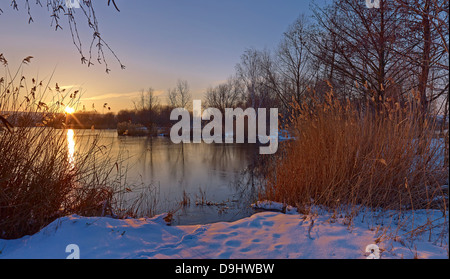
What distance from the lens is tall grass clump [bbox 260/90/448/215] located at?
14.2 ft

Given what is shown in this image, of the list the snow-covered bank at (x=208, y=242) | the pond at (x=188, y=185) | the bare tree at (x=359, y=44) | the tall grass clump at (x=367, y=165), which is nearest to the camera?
the snow-covered bank at (x=208, y=242)

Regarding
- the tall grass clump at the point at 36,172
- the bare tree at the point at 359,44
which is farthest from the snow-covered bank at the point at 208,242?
the bare tree at the point at 359,44

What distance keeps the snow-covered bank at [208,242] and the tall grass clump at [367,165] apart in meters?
0.87

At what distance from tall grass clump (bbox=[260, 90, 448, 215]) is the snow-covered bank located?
874 millimetres

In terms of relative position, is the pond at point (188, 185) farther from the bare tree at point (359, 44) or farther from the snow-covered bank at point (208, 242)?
the bare tree at point (359, 44)

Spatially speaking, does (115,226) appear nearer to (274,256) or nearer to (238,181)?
(274,256)

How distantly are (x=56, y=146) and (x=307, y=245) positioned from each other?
3257mm

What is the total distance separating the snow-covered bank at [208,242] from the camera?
8.36ft

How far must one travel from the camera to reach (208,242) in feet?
10.1

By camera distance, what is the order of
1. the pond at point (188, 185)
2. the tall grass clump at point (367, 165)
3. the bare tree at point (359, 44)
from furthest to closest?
the bare tree at point (359, 44) → the pond at point (188, 185) → the tall grass clump at point (367, 165)

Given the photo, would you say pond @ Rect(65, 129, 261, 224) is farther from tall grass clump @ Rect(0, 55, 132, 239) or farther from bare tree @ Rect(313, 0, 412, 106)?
bare tree @ Rect(313, 0, 412, 106)

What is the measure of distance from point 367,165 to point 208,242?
2864 millimetres

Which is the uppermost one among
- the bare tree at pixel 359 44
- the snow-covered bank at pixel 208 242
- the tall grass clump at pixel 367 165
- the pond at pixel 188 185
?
the bare tree at pixel 359 44

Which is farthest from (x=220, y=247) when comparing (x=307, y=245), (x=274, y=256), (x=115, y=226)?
(x=115, y=226)
